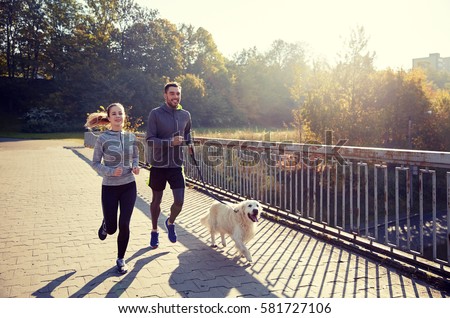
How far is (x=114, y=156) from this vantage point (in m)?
4.52

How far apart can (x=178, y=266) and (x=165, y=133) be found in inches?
68.0

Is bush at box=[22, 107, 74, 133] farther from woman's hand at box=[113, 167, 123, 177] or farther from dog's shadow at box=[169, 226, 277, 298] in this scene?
woman's hand at box=[113, 167, 123, 177]

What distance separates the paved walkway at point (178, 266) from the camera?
3.86m

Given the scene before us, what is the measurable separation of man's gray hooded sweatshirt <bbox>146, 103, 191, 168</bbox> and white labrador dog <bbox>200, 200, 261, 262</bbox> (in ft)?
2.97

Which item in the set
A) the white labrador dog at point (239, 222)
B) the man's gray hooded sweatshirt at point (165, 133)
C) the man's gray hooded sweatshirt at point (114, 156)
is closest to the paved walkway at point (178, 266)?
the white labrador dog at point (239, 222)

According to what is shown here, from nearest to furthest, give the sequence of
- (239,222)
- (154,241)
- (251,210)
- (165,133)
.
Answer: (251,210) < (239,222) < (165,133) < (154,241)

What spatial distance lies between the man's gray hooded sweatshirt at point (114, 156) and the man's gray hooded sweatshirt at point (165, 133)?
52 centimetres

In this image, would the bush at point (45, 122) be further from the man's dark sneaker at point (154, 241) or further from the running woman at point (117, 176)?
the running woman at point (117, 176)

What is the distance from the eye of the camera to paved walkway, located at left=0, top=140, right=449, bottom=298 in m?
3.86

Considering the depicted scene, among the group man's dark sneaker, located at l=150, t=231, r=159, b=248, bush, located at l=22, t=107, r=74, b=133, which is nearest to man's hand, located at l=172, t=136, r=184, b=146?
man's dark sneaker, located at l=150, t=231, r=159, b=248

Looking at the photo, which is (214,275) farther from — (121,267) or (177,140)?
(177,140)

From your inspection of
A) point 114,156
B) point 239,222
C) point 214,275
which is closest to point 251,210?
point 239,222

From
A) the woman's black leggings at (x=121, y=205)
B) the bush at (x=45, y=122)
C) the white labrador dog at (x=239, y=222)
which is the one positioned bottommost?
the white labrador dog at (x=239, y=222)
